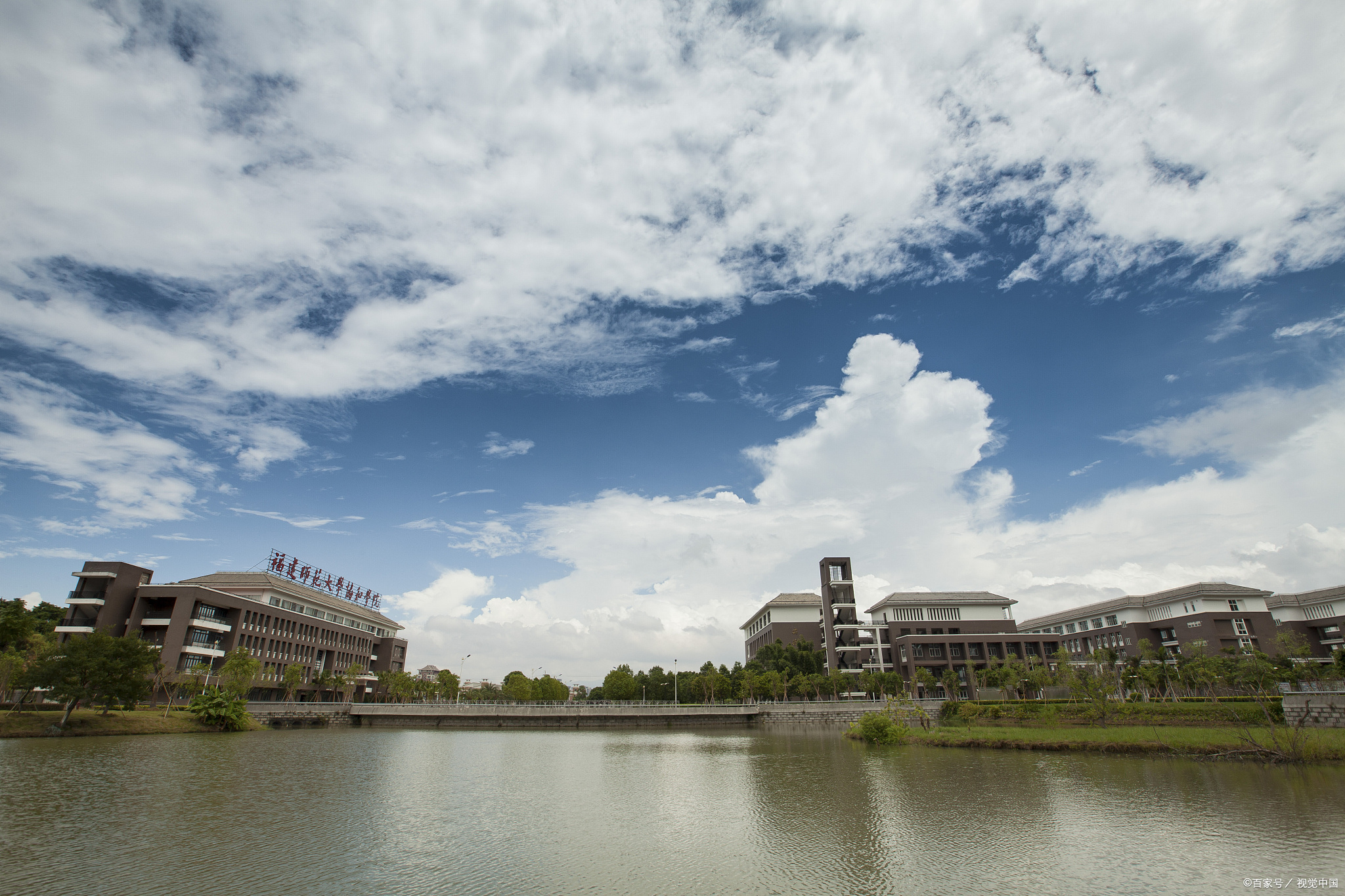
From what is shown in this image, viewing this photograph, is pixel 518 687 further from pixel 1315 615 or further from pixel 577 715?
pixel 1315 615

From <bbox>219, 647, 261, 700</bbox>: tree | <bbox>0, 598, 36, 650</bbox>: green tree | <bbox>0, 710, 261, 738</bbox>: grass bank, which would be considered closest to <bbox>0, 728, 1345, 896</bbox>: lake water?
<bbox>0, 710, 261, 738</bbox>: grass bank

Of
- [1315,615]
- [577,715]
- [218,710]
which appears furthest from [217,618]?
[1315,615]

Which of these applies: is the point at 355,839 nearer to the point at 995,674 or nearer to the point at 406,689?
the point at 995,674

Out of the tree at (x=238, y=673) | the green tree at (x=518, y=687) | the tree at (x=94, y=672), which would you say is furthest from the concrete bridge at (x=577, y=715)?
the green tree at (x=518, y=687)

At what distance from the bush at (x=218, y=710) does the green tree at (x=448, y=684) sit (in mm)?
59326

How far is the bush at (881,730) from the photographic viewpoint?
48.7 m

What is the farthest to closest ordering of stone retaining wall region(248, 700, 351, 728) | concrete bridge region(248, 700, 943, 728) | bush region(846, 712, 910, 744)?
concrete bridge region(248, 700, 943, 728)
stone retaining wall region(248, 700, 351, 728)
bush region(846, 712, 910, 744)

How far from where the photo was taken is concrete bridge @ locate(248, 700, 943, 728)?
77500 mm

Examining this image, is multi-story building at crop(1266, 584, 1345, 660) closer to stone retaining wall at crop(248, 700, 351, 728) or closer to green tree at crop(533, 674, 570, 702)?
green tree at crop(533, 674, 570, 702)

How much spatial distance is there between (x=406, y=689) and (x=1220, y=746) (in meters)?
102

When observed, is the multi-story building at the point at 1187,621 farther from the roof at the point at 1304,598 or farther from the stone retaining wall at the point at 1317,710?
the stone retaining wall at the point at 1317,710

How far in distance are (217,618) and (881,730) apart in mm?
80023

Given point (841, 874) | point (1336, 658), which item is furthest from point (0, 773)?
point (1336, 658)

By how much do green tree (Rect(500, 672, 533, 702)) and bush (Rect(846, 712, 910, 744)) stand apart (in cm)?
8178
